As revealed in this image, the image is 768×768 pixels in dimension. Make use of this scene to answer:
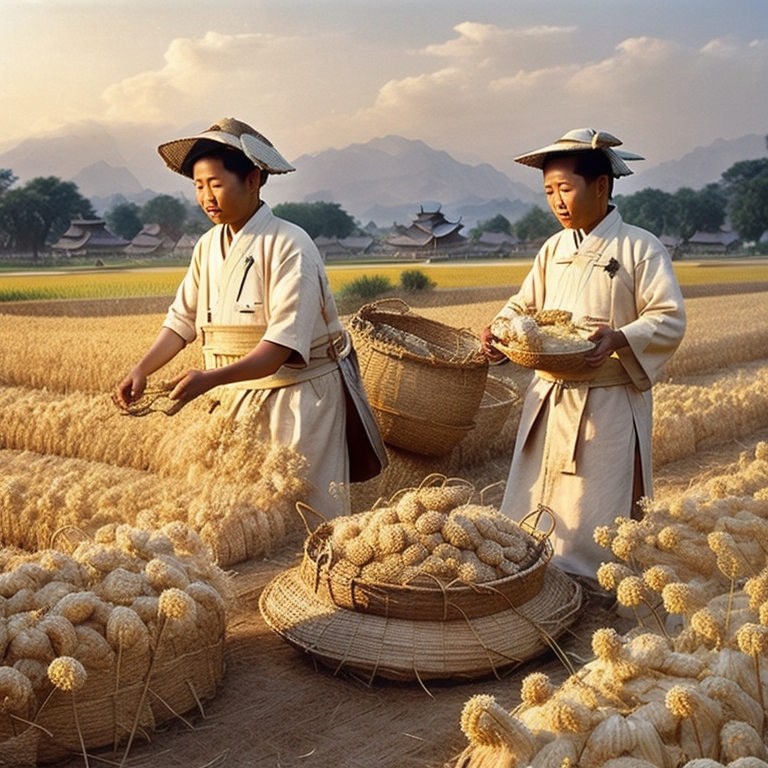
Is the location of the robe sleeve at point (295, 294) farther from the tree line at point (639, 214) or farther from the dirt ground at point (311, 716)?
the tree line at point (639, 214)

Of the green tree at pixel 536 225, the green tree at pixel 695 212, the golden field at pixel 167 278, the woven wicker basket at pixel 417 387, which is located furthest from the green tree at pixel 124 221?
the woven wicker basket at pixel 417 387

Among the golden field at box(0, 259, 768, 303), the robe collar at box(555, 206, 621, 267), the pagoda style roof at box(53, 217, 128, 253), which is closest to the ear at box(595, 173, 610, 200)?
the robe collar at box(555, 206, 621, 267)

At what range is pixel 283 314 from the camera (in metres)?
4.27

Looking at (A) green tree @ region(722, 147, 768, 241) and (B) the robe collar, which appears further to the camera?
(A) green tree @ region(722, 147, 768, 241)

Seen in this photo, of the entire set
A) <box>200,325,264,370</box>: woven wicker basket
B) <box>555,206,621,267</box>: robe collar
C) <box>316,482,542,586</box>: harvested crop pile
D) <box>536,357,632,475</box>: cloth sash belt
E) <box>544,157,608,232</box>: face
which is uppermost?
<box>544,157,608,232</box>: face

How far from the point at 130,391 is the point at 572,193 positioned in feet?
6.89

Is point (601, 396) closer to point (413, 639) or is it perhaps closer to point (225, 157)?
point (413, 639)

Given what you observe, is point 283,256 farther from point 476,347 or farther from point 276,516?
point 476,347

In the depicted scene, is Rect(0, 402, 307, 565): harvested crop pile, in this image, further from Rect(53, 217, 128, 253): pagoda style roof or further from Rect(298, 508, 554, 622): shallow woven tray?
Rect(53, 217, 128, 253): pagoda style roof

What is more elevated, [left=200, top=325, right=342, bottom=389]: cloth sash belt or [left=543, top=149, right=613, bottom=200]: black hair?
[left=543, top=149, right=613, bottom=200]: black hair

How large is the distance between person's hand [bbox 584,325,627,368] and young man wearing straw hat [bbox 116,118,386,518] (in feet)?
3.85

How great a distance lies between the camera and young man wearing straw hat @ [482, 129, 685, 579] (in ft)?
14.1

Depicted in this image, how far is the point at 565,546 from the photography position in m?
4.55

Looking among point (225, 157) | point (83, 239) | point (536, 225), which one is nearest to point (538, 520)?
point (225, 157)
